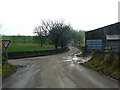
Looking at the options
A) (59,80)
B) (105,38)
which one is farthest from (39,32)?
(59,80)

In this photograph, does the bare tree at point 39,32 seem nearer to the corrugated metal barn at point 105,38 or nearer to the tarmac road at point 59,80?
the corrugated metal barn at point 105,38

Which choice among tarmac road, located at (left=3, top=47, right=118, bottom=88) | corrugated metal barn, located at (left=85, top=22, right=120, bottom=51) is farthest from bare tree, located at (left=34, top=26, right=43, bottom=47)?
tarmac road, located at (left=3, top=47, right=118, bottom=88)

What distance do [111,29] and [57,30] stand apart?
2928 centimetres

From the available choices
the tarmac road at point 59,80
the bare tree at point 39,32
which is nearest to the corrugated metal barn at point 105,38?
the tarmac road at point 59,80

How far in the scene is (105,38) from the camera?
29.9m

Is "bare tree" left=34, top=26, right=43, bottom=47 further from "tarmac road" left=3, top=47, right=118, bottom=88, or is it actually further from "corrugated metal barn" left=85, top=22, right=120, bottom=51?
"tarmac road" left=3, top=47, right=118, bottom=88

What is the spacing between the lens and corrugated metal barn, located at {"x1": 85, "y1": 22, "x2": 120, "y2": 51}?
Result: 88.6ft

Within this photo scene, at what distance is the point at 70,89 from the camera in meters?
7.53

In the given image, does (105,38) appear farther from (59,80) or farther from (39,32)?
(39,32)

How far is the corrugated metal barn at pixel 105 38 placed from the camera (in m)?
27.0

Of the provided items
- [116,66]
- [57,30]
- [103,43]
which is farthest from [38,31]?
[116,66]

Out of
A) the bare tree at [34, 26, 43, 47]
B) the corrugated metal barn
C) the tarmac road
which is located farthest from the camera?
the bare tree at [34, 26, 43, 47]

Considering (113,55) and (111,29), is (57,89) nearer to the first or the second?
(113,55)

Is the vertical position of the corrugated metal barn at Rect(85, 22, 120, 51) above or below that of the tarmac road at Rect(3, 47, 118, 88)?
above
